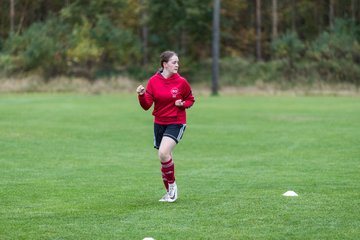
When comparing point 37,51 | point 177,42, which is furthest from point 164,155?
point 177,42

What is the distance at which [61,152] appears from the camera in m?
20.6

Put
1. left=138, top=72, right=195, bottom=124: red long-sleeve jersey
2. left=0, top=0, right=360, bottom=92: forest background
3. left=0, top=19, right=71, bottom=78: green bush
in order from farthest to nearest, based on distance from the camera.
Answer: left=0, top=19, right=71, bottom=78: green bush < left=0, top=0, right=360, bottom=92: forest background < left=138, top=72, right=195, bottom=124: red long-sleeve jersey

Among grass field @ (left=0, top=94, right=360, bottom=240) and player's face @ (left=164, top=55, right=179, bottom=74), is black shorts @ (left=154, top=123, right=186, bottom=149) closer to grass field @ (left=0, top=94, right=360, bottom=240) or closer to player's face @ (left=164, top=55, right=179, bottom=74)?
player's face @ (left=164, top=55, right=179, bottom=74)

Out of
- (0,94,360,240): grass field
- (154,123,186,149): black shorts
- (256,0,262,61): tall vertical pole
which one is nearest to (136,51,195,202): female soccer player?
(154,123,186,149): black shorts

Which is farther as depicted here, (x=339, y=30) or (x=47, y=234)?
(x=339, y=30)

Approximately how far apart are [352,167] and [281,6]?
69.1 metres

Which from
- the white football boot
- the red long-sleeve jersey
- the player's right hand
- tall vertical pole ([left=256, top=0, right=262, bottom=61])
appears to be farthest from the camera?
tall vertical pole ([left=256, top=0, right=262, bottom=61])

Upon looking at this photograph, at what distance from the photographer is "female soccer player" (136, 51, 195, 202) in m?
11.9

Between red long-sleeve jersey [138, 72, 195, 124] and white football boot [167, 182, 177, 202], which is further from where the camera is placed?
white football boot [167, 182, 177, 202]

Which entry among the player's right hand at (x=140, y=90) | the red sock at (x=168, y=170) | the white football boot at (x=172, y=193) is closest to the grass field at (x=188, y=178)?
the white football boot at (x=172, y=193)

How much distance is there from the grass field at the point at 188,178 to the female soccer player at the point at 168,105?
2.02ft

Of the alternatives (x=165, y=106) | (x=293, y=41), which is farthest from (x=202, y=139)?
(x=293, y=41)

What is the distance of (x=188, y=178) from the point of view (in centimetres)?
1572

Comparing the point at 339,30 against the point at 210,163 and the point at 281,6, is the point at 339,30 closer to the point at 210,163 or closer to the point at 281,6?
the point at 281,6
